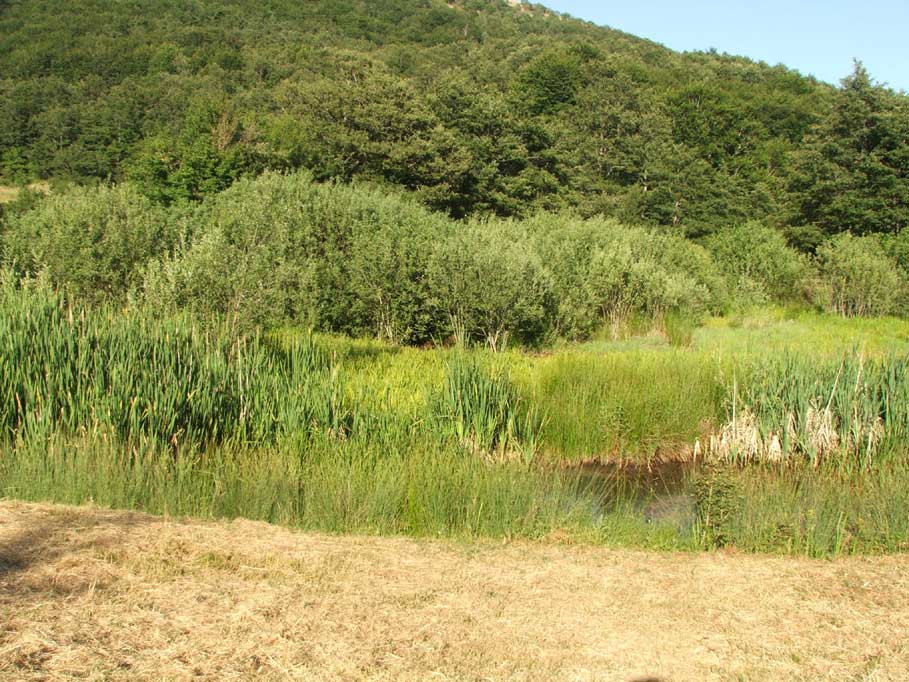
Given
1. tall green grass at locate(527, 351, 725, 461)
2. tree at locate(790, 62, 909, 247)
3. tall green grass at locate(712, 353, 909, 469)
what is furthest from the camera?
tree at locate(790, 62, 909, 247)

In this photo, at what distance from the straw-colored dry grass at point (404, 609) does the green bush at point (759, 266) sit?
1914 centimetres

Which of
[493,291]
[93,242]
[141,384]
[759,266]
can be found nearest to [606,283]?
[493,291]

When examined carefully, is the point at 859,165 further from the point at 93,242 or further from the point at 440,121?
the point at 93,242

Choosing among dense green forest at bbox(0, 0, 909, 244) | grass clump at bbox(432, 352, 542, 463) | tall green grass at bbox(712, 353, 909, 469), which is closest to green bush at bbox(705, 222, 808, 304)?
dense green forest at bbox(0, 0, 909, 244)

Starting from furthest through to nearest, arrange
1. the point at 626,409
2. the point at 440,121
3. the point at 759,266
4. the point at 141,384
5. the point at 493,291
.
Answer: the point at 440,121 → the point at 759,266 → the point at 493,291 → the point at 626,409 → the point at 141,384

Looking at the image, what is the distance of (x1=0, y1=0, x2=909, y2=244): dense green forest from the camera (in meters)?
33.9

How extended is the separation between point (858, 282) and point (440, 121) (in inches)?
828

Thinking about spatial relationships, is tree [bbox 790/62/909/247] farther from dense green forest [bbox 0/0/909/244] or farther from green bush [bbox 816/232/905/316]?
green bush [bbox 816/232/905/316]

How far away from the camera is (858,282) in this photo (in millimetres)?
21594

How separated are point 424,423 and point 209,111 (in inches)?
1309

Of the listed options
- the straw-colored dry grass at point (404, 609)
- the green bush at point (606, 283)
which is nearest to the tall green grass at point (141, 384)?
the straw-colored dry grass at point (404, 609)

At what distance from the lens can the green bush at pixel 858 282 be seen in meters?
21.3

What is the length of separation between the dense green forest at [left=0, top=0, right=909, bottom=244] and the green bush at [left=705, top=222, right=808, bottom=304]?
868 cm

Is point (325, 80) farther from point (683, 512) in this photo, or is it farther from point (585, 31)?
point (585, 31)
